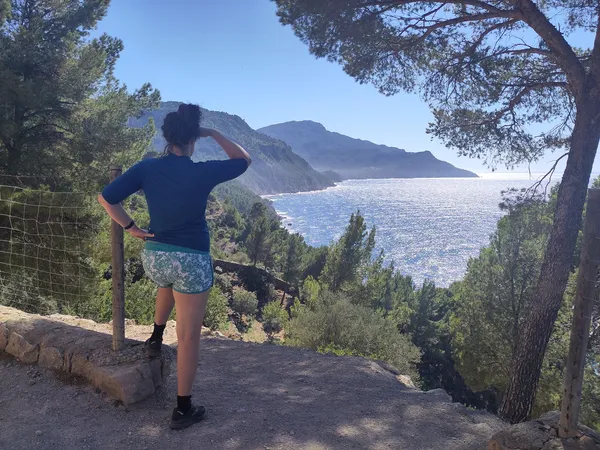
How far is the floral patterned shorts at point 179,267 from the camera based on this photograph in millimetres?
2204

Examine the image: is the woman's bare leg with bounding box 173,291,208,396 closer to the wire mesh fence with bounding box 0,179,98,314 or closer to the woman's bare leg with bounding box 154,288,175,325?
the woman's bare leg with bounding box 154,288,175,325

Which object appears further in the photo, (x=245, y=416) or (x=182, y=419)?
(x=245, y=416)

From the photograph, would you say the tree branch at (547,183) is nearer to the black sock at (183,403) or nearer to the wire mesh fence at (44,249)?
the black sock at (183,403)

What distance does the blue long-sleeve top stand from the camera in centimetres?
219

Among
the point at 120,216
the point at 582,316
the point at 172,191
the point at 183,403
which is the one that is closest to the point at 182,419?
the point at 183,403

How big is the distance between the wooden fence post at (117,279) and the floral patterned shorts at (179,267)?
2.59 feet

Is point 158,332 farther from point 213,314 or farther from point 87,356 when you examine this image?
point 213,314

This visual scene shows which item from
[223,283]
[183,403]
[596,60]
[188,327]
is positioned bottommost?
[223,283]

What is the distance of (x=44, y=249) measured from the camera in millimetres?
6508

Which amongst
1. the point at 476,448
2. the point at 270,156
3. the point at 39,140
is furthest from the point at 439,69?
the point at 270,156

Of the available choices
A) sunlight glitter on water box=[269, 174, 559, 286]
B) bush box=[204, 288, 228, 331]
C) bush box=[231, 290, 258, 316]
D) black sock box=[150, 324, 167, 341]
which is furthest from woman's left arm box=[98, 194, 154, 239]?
sunlight glitter on water box=[269, 174, 559, 286]

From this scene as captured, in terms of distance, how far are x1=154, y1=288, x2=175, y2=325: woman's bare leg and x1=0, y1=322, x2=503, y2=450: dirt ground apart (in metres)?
0.54

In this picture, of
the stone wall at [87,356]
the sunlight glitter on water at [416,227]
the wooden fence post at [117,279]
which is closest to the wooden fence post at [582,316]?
the stone wall at [87,356]

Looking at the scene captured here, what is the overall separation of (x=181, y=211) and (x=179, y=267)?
0.30 metres
